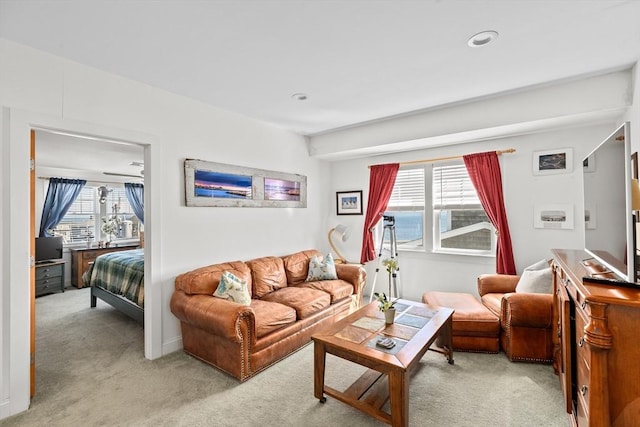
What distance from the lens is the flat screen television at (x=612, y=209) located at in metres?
1.44

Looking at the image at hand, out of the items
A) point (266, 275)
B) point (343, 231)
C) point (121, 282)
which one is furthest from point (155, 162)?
point (343, 231)

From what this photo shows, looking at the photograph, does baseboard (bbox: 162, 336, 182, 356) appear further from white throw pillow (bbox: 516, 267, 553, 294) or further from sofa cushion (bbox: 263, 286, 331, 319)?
white throw pillow (bbox: 516, 267, 553, 294)

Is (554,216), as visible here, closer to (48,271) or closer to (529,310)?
(529,310)

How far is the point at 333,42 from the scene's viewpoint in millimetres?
2119

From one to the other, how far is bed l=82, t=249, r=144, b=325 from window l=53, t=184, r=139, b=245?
244 centimetres

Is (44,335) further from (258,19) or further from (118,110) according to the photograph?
(258,19)

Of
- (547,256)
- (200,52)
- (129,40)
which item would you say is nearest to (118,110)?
(129,40)

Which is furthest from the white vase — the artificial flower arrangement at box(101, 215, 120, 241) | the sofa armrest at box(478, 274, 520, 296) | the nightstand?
the artificial flower arrangement at box(101, 215, 120, 241)

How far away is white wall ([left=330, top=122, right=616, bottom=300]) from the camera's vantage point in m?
3.29

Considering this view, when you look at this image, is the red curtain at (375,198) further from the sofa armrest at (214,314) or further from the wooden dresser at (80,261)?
the wooden dresser at (80,261)

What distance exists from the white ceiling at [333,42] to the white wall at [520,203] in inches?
37.5

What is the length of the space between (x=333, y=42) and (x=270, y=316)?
236 cm

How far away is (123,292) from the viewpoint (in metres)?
3.76

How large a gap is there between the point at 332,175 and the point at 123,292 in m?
3.59
